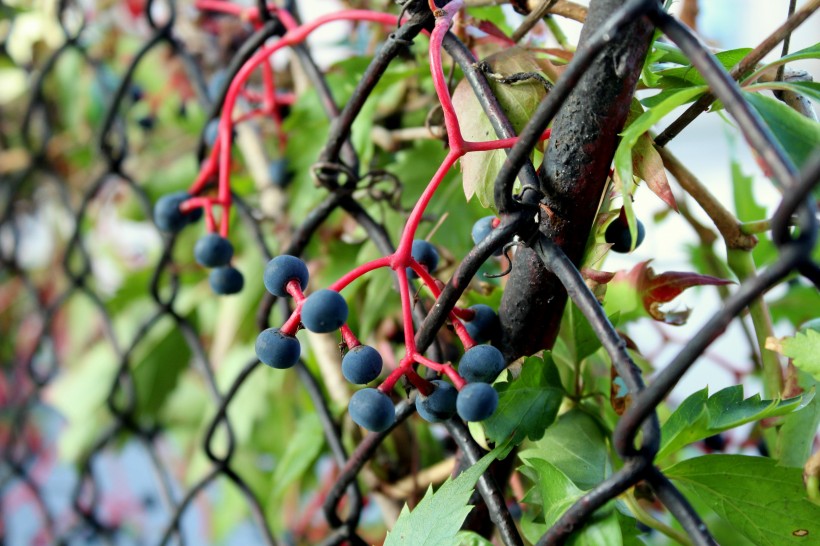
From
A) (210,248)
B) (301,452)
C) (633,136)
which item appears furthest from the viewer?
(301,452)

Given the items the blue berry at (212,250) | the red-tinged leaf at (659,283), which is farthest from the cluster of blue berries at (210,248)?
the red-tinged leaf at (659,283)

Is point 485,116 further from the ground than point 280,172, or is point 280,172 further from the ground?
point 485,116

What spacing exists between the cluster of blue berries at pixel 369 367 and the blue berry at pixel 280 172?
0.36 metres

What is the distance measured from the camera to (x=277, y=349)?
332 millimetres

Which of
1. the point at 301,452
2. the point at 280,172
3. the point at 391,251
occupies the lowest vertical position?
the point at 301,452

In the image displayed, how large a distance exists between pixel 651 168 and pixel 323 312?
15 cm

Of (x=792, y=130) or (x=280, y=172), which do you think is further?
(x=280, y=172)

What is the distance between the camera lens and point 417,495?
0.58 m

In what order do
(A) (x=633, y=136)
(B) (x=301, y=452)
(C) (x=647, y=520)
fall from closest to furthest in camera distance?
(A) (x=633, y=136), (C) (x=647, y=520), (B) (x=301, y=452)

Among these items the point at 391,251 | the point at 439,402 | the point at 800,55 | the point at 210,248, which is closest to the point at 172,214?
the point at 210,248

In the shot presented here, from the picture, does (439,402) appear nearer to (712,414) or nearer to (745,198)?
(712,414)

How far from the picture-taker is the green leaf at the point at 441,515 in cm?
31

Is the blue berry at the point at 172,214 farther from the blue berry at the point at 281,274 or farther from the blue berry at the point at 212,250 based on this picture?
the blue berry at the point at 281,274

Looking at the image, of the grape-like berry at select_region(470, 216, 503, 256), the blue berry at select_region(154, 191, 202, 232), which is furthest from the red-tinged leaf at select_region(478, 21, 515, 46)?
the blue berry at select_region(154, 191, 202, 232)
